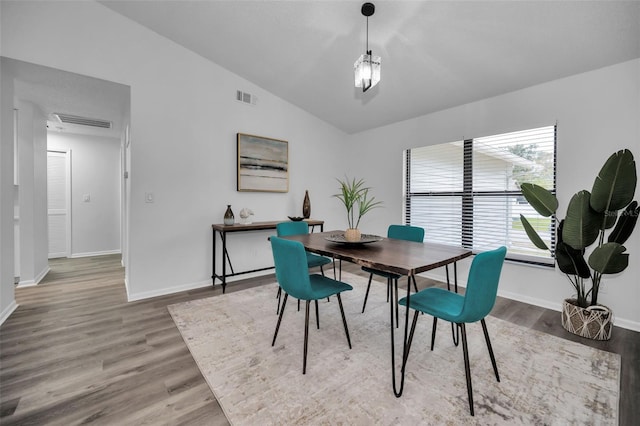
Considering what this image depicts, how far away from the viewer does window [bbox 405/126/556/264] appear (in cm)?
299

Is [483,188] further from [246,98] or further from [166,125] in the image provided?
[166,125]

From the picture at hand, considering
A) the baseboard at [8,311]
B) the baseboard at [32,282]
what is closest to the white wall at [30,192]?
the baseboard at [32,282]

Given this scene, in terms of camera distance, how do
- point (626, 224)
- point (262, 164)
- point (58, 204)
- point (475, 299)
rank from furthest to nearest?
point (58, 204) → point (262, 164) → point (626, 224) → point (475, 299)

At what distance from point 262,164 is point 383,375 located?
3.14 meters

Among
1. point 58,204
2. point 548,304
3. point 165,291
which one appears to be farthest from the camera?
point 58,204

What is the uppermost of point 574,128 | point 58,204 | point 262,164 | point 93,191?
point 574,128

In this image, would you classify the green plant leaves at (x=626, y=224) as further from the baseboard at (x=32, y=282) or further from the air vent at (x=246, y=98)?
the baseboard at (x=32, y=282)

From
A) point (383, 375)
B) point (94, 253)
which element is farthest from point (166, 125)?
point (94, 253)

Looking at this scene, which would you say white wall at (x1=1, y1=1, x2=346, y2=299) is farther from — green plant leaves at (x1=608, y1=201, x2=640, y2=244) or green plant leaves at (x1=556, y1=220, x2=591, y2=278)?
green plant leaves at (x1=608, y1=201, x2=640, y2=244)

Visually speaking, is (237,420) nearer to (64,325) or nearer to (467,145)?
(64,325)

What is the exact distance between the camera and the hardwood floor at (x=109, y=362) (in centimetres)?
147

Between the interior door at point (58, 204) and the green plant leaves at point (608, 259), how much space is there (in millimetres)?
7531

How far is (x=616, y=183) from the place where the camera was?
2.07 metres

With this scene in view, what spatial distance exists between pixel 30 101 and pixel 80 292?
2484 millimetres
